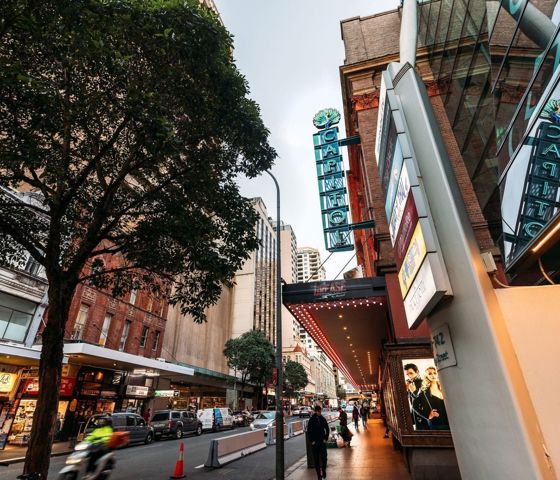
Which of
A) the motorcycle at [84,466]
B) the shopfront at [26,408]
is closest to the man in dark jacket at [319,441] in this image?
the motorcycle at [84,466]

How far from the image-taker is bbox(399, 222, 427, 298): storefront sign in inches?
188

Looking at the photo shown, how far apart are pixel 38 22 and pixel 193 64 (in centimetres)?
362

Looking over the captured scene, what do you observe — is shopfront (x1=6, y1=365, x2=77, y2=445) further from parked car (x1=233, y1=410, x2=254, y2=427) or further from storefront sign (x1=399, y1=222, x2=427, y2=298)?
storefront sign (x1=399, y1=222, x2=427, y2=298)

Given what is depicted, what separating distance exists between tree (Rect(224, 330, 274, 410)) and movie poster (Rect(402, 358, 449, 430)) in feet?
122

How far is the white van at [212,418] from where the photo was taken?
29.1 meters

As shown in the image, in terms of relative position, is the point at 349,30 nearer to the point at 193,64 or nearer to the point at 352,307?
the point at 193,64

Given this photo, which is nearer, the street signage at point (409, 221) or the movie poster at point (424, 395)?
the street signage at point (409, 221)

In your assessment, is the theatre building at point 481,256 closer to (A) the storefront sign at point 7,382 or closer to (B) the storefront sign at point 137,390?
(A) the storefront sign at point 7,382

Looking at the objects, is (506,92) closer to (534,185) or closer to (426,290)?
(534,185)

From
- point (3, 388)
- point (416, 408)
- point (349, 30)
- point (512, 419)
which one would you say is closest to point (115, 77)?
point (512, 419)

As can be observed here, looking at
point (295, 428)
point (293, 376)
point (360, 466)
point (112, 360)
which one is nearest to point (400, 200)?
point (360, 466)

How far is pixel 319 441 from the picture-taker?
9.21m

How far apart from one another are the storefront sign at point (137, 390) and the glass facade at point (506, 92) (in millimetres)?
Answer: 28979

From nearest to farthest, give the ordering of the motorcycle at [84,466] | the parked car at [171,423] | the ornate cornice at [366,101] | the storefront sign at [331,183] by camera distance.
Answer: the motorcycle at [84,466]
the storefront sign at [331,183]
the ornate cornice at [366,101]
the parked car at [171,423]
